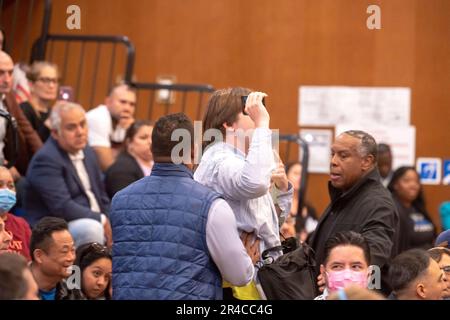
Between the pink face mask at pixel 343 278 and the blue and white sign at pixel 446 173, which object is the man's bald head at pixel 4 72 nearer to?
the pink face mask at pixel 343 278

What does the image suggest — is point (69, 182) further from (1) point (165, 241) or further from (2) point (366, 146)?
(1) point (165, 241)

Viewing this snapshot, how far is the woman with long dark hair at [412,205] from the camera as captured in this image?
26.3 ft

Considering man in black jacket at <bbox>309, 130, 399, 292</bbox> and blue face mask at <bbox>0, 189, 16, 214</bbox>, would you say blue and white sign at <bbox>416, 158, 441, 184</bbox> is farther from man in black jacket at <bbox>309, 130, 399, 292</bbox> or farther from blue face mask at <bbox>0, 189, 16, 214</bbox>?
blue face mask at <bbox>0, 189, 16, 214</bbox>

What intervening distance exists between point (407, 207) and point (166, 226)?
4.84 m

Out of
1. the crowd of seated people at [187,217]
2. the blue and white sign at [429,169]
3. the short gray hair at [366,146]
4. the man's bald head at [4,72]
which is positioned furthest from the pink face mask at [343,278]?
the blue and white sign at [429,169]

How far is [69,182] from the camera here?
6402mm

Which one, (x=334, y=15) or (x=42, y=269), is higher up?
(x=334, y=15)

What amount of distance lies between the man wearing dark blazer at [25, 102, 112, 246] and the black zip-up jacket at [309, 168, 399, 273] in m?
1.69

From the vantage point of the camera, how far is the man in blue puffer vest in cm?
379

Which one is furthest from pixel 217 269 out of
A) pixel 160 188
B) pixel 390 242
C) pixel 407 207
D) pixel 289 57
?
pixel 289 57

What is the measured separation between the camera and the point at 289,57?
30.8ft

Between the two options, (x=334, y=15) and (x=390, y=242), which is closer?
(x=390, y=242)
